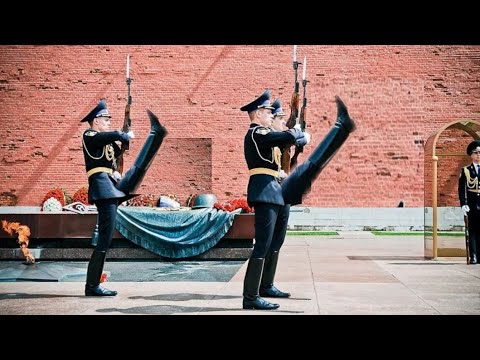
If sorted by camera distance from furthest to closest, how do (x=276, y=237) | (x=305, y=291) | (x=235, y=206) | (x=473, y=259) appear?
1. (x=235, y=206)
2. (x=473, y=259)
3. (x=305, y=291)
4. (x=276, y=237)

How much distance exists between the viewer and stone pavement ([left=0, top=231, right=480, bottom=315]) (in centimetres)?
524

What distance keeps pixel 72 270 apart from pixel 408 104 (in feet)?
38.9

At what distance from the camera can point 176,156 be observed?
1753 centimetres

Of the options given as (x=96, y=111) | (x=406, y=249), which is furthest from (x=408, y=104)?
(x=96, y=111)

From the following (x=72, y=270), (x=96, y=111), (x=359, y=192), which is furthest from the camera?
(x=359, y=192)

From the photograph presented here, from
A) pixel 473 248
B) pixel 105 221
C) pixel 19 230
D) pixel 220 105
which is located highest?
pixel 220 105

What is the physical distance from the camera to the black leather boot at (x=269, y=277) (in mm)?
5883

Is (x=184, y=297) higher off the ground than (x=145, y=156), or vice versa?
(x=145, y=156)

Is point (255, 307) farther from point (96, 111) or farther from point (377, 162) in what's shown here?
point (377, 162)

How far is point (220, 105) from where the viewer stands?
1750cm

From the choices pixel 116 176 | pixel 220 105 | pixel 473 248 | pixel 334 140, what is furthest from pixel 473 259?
pixel 220 105

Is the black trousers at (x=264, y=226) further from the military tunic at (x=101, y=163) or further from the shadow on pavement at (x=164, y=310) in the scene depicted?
the military tunic at (x=101, y=163)

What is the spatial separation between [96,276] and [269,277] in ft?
5.34

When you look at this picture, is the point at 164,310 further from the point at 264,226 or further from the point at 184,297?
the point at 264,226
